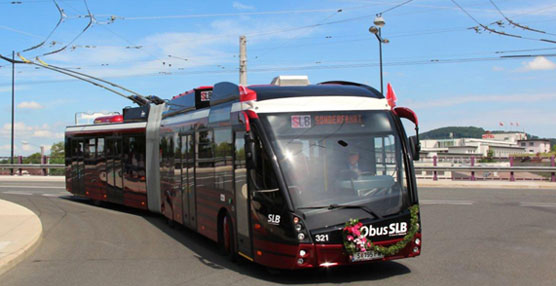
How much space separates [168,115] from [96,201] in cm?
775

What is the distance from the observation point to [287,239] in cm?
732

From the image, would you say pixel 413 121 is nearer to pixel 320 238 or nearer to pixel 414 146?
pixel 414 146

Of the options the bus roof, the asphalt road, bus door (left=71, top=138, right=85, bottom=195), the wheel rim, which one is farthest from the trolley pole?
the bus roof

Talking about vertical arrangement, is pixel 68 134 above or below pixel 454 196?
above

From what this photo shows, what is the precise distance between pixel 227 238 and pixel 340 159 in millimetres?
2599

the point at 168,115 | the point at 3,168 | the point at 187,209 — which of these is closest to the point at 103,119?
the point at 168,115

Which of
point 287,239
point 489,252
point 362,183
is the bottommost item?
point 489,252

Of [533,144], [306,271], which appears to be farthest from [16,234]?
[533,144]

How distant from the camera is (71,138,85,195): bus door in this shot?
20141 millimetres

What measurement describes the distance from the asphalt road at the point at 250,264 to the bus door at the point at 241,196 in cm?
44

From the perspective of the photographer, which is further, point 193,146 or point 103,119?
point 103,119

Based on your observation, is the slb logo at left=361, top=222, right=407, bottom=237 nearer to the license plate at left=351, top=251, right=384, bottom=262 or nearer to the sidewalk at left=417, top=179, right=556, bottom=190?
the license plate at left=351, top=251, right=384, bottom=262

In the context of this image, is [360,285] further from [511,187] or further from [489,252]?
[511,187]

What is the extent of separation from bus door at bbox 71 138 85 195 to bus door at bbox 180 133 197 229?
9268 millimetres
